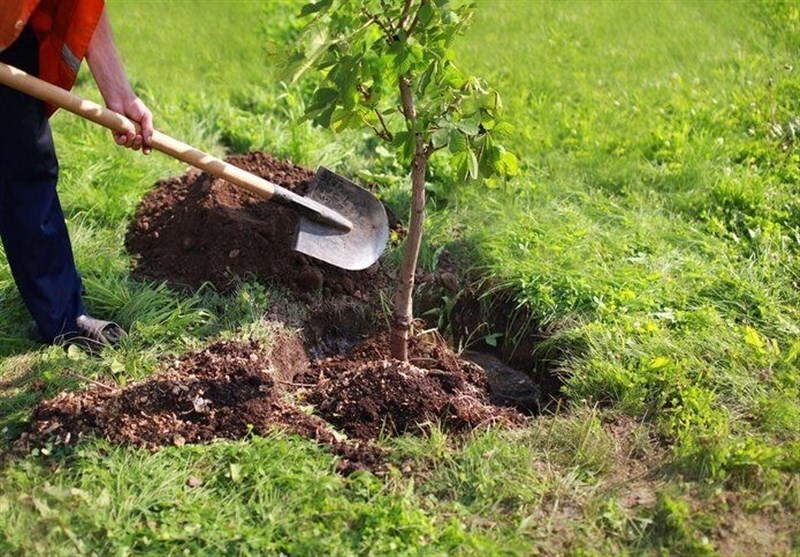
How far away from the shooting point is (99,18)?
152 inches

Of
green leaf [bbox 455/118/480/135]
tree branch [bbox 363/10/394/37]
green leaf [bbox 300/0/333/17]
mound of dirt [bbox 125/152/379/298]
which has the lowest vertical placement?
mound of dirt [bbox 125/152/379/298]

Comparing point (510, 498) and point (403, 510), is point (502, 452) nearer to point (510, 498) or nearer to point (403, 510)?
point (510, 498)

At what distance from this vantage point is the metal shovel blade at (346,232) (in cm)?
454

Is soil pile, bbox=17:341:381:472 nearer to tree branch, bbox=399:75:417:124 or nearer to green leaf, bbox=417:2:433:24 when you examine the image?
tree branch, bbox=399:75:417:124

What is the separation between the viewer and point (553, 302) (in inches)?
178

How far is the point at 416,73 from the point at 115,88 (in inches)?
48.8

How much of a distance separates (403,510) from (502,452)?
20.2 inches

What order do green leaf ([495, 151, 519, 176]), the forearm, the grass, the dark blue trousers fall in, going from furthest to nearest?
the forearm
the dark blue trousers
green leaf ([495, 151, 519, 176])
the grass

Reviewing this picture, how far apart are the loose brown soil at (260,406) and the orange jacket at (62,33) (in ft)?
4.14

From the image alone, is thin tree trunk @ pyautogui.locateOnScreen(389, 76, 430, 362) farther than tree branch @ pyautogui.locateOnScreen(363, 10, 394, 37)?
Yes

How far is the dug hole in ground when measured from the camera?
381 cm

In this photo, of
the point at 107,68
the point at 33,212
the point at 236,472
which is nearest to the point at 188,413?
the point at 236,472

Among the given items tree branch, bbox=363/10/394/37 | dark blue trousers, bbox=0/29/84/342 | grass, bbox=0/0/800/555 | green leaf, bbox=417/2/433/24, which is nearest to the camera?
grass, bbox=0/0/800/555

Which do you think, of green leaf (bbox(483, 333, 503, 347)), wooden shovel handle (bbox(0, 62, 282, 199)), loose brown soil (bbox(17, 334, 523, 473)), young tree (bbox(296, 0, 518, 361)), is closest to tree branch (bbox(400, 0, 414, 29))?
young tree (bbox(296, 0, 518, 361))
